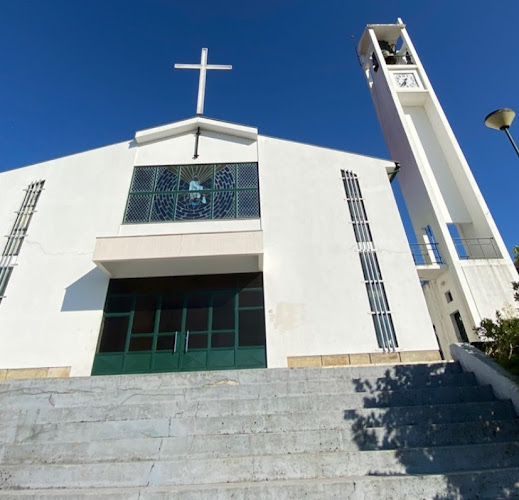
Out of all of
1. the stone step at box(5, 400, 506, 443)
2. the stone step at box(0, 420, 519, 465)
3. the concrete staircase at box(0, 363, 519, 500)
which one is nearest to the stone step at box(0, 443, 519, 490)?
the concrete staircase at box(0, 363, 519, 500)

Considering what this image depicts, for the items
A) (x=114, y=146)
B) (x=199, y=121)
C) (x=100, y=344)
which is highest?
(x=199, y=121)

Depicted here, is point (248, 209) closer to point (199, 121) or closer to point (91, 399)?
→ point (199, 121)

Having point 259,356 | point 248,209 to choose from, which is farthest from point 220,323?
point 248,209

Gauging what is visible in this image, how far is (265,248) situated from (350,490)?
24.6ft

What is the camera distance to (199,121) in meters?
12.5

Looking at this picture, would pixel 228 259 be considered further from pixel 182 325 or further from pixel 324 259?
pixel 324 259

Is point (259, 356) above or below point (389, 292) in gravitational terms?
below

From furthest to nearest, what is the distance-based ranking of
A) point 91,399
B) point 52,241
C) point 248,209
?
point 248,209, point 52,241, point 91,399

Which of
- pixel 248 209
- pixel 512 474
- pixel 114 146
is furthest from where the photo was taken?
pixel 114 146

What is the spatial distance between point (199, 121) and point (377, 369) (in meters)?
10.9

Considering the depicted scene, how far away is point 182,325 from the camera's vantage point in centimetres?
927

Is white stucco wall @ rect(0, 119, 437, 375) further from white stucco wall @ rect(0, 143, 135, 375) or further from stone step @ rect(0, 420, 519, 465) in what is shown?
stone step @ rect(0, 420, 519, 465)

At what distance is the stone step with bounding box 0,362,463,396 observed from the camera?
535 cm

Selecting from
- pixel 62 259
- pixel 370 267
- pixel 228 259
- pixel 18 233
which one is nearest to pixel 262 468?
pixel 228 259
